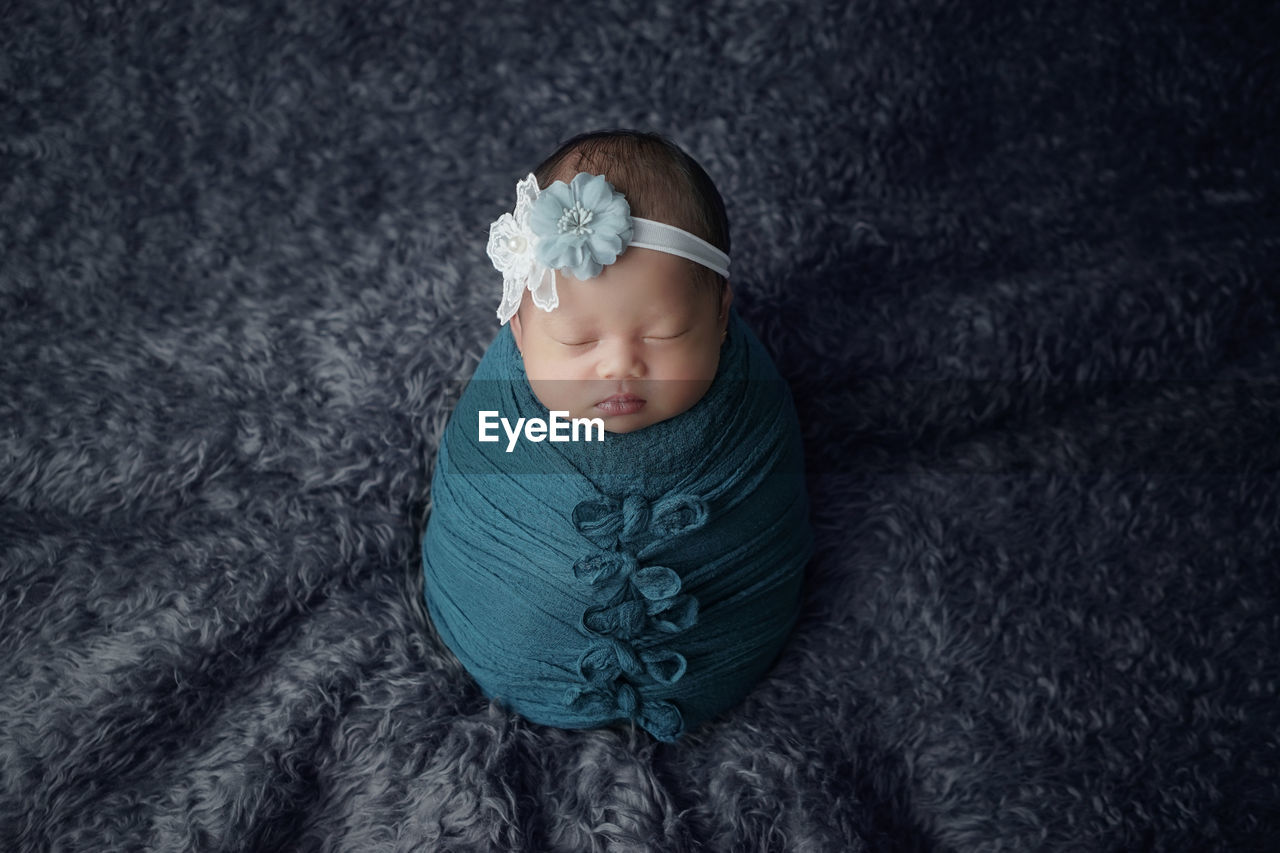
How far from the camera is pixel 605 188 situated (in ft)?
3.27

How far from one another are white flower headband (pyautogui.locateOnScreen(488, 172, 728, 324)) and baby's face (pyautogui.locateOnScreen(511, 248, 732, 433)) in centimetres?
1

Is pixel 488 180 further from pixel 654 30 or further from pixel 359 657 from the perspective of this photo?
pixel 359 657

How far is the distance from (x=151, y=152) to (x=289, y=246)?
0.23 m

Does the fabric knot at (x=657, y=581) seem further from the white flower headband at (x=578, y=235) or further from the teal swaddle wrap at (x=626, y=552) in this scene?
the white flower headband at (x=578, y=235)

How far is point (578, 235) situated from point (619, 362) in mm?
122

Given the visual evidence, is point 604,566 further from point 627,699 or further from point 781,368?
point 781,368

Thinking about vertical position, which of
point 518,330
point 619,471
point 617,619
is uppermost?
point 518,330

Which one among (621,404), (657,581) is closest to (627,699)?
(657,581)

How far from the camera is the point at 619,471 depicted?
1.11 metres

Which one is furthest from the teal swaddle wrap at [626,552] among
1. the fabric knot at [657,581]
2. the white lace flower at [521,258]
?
Result: the white lace flower at [521,258]

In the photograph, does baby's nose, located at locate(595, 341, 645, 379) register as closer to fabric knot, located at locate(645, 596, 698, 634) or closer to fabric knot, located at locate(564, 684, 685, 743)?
fabric knot, located at locate(645, 596, 698, 634)

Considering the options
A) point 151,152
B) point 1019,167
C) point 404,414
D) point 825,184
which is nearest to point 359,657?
point 404,414

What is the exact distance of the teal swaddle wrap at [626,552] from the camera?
111cm

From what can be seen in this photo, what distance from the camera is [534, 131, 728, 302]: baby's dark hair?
104 cm
